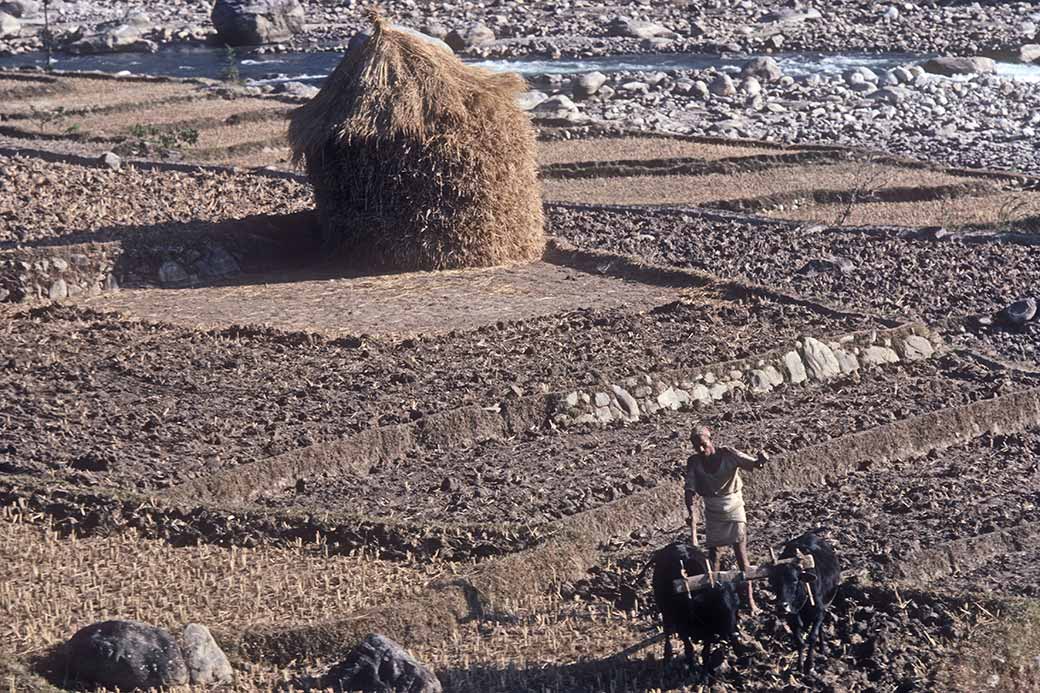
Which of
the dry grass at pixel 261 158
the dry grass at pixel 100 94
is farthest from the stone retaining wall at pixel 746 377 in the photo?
the dry grass at pixel 100 94

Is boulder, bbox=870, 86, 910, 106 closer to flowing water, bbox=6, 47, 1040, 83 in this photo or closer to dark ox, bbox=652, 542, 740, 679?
flowing water, bbox=6, 47, 1040, 83

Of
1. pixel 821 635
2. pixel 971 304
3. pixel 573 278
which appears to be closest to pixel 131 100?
pixel 573 278

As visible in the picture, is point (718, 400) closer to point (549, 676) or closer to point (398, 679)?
point (549, 676)

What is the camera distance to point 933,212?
17.4 meters

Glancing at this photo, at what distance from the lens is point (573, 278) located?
14188 millimetres

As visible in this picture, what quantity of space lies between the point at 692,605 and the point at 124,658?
7.93 ft

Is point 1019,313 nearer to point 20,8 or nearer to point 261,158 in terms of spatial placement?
point 261,158

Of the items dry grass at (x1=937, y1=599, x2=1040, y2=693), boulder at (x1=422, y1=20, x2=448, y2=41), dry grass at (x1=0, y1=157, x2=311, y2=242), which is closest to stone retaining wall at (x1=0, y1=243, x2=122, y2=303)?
dry grass at (x1=0, y1=157, x2=311, y2=242)

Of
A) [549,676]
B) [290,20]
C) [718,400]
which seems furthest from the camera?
[290,20]

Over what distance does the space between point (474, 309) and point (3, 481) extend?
15.8ft

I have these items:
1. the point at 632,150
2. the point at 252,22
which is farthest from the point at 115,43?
the point at 632,150

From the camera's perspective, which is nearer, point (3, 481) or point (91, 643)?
point (91, 643)

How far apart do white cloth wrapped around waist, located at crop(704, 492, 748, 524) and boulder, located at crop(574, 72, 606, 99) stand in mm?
20212

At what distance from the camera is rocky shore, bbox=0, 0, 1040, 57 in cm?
3509
